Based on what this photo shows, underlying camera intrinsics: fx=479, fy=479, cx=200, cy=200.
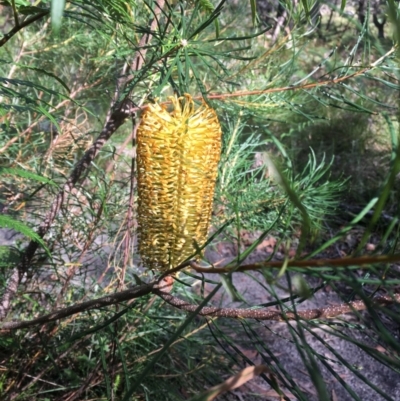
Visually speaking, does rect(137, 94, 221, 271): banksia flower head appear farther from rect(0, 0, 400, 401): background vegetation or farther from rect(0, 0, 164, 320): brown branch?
rect(0, 0, 164, 320): brown branch

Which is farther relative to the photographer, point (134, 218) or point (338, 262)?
point (134, 218)

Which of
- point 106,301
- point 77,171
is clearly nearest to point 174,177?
point 106,301

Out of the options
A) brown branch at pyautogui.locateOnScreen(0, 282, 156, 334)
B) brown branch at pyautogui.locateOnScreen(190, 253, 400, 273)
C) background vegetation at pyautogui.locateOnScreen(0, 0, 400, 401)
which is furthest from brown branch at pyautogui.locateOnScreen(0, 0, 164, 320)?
brown branch at pyautogui.locateOnScreen(190, 253, 400, 273)

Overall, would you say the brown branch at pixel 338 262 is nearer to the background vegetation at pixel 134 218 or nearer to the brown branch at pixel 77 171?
the background vegetation at pixel 134 218

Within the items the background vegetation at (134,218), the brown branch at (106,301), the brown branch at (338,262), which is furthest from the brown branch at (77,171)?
the brown branch at (338,262)

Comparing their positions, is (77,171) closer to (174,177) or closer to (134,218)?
(134,218)

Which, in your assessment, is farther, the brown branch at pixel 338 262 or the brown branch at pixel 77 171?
the brown branch at pixel 77 171
